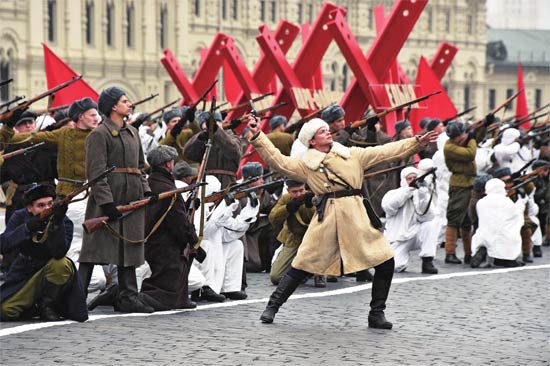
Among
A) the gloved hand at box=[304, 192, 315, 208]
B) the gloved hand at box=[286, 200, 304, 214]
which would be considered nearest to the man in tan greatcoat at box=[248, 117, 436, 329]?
the gloved hand at box=[304, 192, 315, 208]

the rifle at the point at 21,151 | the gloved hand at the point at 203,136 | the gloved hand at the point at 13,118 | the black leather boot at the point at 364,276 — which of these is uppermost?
the gloved hand at the point at 13,118

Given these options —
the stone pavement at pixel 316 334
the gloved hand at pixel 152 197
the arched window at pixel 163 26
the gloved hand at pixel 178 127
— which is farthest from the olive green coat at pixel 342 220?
the arched window at pixel 163 26

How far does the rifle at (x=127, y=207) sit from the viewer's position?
10305 mm

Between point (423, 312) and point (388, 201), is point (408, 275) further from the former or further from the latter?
point (423, 312)

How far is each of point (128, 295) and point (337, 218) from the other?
164 centimetres

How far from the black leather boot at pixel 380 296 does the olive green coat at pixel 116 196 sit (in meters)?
1.76

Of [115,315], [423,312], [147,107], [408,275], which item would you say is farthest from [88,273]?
[147,107]

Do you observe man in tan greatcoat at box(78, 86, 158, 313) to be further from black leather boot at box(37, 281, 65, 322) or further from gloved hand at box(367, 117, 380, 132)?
gloved hand at box(367, 117, 380, 132)

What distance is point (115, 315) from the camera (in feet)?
33.8

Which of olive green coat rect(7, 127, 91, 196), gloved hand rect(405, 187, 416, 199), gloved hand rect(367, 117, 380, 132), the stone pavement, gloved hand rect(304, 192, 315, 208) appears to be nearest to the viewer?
the stone pavement

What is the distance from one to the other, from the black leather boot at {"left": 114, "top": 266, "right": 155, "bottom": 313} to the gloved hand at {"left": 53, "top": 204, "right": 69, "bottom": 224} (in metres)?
1.01

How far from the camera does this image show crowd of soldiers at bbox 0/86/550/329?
32.5ft

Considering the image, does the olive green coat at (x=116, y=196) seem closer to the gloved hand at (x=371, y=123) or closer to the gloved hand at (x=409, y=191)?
the gloved hand at (x=371, y=123)

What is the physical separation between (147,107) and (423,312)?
146 ft
